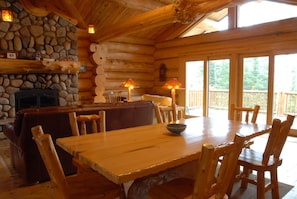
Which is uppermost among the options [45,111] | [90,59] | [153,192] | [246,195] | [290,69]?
[90,59]

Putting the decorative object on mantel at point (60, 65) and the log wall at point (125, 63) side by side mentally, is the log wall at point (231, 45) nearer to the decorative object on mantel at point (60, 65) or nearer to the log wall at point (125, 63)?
the log wall at point (125, 63)

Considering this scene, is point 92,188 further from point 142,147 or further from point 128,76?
point 128,76

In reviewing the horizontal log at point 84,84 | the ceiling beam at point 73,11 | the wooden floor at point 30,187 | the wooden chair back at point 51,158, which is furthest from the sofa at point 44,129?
Result: the horizontal log at point 84,84

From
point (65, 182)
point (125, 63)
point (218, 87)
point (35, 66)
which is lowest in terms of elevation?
point (65, 182)

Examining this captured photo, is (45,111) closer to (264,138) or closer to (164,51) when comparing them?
(264,138)

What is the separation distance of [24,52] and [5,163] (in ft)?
10.1

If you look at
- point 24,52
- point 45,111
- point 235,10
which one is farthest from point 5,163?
point 235,10

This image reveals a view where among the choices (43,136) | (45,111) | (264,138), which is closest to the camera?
(43,136)

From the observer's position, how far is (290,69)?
18.6 ft

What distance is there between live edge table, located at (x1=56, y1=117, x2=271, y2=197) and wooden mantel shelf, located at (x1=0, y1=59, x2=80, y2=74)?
4094mm

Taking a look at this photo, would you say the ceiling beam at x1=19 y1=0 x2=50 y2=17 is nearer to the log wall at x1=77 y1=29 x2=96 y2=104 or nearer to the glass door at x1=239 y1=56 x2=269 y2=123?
the log wall at x1=77 y1=29 x2=96 y2=104

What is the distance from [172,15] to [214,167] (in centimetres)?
354

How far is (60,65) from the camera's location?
19.2ft

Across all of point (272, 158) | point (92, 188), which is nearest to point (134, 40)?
point (272, 158)
